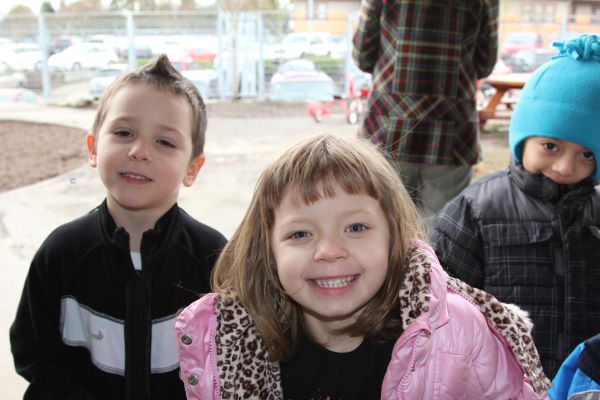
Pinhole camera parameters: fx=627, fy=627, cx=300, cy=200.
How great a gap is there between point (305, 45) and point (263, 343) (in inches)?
494

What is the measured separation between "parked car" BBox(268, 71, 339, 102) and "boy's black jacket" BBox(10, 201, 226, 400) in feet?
37.8

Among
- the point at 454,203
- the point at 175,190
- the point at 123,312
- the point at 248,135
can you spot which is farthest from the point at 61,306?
the point at 248,135

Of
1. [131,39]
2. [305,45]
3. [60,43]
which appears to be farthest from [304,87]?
[60,43]

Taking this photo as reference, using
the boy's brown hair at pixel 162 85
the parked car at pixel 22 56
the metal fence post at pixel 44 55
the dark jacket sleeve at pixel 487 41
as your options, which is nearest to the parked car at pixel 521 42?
the metal fence post at pixel 44 55

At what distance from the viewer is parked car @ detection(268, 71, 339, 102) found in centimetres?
1321

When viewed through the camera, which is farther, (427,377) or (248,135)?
(248,135)

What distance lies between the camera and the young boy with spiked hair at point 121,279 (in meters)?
1.79

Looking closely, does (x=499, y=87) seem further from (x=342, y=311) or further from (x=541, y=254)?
(x=342, y=311)

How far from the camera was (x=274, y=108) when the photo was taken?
12.5m

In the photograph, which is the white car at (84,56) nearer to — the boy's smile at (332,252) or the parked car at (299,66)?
the parked car at (299,66)

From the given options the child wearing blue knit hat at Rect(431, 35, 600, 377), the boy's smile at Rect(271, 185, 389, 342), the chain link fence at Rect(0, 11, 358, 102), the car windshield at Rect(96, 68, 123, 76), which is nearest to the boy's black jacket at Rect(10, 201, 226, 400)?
the boy's smile at Rect(271, 185, 389, 342)

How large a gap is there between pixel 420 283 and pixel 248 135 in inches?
312

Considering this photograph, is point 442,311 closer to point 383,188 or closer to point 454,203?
point 383,188

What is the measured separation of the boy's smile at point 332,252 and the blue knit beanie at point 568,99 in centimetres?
84
